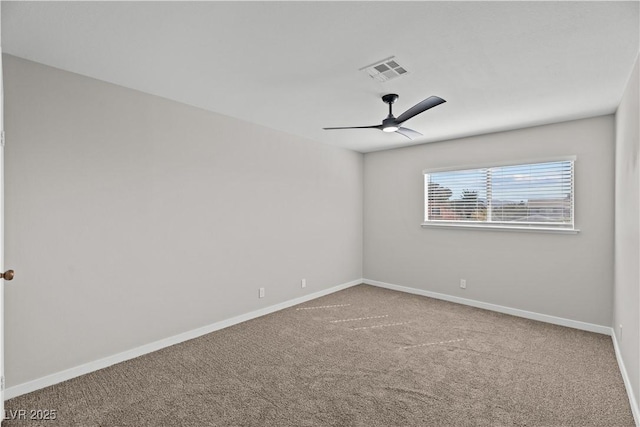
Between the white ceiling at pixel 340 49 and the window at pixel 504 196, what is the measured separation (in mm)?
862

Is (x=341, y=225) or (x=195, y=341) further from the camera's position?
(x=341, y=225)

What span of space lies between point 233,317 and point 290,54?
2871mm

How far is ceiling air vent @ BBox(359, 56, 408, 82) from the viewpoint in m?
2.34

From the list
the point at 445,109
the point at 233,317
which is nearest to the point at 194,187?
the point at 233,317

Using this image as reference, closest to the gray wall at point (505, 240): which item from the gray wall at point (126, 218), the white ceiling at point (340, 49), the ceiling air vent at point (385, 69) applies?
the white ceiling at point (340, 49)

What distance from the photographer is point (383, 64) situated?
236 cm

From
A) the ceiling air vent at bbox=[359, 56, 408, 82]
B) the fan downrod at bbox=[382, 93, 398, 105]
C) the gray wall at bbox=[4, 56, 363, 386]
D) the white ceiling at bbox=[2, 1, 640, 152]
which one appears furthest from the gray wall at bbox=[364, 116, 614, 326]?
the ceiling air vent at bbox=[359, 56, 408, 82]

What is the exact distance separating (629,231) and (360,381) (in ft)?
7.71

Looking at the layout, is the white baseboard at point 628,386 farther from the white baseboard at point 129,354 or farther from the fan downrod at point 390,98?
the white baseboard at point 129,354

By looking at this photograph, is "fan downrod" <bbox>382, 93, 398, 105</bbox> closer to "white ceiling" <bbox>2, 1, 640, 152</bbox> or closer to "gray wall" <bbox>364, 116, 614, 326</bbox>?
"white ceiling" <bbox>2, 1, 640, 152</bbox>

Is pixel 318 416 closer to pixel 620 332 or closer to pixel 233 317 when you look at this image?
pixel 233 317

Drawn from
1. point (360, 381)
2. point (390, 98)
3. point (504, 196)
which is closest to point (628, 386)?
point (360, 381)

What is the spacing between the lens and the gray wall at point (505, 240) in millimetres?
3566

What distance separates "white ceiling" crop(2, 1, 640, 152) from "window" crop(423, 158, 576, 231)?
0.86 m
